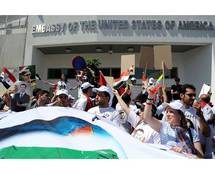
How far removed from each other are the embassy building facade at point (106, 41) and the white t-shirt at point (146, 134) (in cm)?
1169

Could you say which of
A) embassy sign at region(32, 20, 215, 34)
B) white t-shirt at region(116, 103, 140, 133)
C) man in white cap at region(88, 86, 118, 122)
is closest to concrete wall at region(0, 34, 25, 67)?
embassy sign at region(32, 20, 215, 34)

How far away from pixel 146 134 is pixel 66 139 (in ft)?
4.09

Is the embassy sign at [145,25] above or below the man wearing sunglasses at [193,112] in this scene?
above

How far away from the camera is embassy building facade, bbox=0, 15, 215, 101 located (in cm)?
1692

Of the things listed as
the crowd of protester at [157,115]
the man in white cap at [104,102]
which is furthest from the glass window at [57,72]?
the man in white cap at [104,102]

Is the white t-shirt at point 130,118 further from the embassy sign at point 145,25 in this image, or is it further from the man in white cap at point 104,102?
the embassy sign at point 145,25

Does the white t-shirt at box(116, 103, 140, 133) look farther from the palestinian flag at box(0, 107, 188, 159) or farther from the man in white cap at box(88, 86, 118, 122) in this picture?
the palestinian flag at box(0, 107, 188, 159)

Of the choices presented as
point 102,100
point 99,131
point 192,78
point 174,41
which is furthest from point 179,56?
point 99,131

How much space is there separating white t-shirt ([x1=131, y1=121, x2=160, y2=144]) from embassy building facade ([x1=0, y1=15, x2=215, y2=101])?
460 inches

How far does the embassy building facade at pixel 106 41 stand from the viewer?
16.9 meters

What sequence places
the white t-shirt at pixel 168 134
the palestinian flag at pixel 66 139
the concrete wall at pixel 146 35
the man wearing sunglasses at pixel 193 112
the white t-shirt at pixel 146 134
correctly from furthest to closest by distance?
the concrete wall at pixel 146 35
the man wearing sunglasses at pixel 193 112
the white t-shirt at pixel 146 134
the white t-shirt at pixel 168 134
the palestinian flag at pixel 66 139

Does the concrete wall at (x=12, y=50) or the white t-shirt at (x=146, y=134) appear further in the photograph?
the concrete wall at (x=12, y=50)

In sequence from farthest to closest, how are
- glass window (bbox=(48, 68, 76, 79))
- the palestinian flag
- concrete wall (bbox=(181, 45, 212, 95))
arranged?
1. glass window (bbox=(48, 68, 76, 79))
2. concrete wall (bbox=(181, 45, 212, 95))
3. the palestinian flag

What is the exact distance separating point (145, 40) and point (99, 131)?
14319mm
